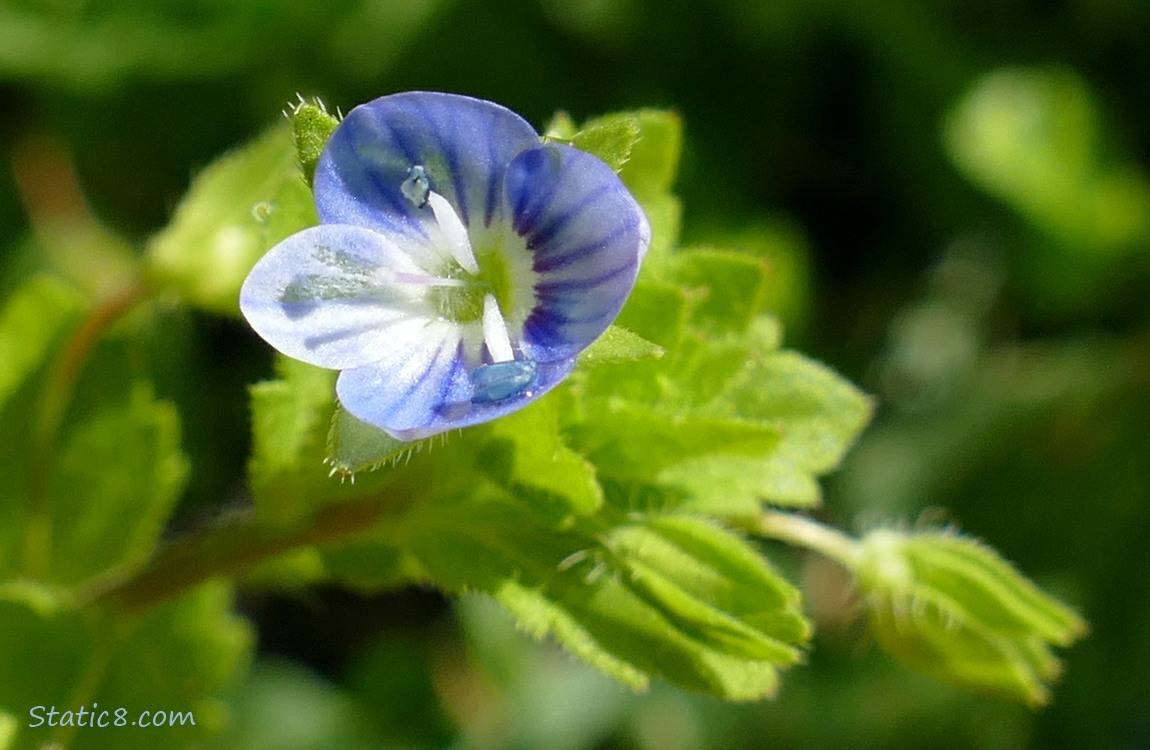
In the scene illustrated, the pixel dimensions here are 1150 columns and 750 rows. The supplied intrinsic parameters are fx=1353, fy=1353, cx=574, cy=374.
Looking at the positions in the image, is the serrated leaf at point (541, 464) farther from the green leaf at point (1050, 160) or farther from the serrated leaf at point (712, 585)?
the green leaf at point (1050, 160)

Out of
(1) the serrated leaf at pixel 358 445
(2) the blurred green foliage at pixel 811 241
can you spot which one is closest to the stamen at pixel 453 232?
(1) the serrated leaf at pixel 358 445

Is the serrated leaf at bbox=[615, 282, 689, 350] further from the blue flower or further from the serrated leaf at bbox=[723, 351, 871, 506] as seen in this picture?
the serrated leaf at bbox=[723, 351, 871, 506]

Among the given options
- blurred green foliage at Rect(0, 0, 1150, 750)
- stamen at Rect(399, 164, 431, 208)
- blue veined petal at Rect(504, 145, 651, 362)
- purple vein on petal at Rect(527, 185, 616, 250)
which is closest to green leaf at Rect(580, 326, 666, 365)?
blue veined petal at Rect(504, 145, 651, 362)

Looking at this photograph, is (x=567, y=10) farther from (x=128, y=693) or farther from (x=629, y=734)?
(x=128, y=693)

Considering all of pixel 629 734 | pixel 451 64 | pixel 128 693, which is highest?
pixel 451 64

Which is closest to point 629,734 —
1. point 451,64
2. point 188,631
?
point 188,631

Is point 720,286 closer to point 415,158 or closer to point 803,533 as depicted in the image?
point 803,533

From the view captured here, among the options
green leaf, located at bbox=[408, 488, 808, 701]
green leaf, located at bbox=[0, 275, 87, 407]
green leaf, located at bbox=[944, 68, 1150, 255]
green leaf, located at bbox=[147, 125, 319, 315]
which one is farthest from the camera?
green leaf, located at bbox=[944, 68, 1150, 255]
